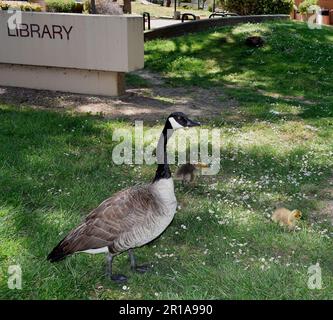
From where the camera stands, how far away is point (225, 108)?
10.9 m

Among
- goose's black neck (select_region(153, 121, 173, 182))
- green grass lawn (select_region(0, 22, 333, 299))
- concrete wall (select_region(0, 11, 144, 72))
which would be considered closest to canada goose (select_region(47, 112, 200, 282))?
goose's black neck (select_region(153, 121, 173, 182))

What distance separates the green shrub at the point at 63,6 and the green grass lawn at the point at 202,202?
57.0ft

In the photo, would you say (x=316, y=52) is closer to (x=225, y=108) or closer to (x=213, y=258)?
(x=225, y=108)

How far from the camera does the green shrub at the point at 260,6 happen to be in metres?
23.8

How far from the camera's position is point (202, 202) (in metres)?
6.43

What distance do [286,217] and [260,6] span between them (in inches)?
783

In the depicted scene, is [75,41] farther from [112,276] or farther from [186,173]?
[112,276]

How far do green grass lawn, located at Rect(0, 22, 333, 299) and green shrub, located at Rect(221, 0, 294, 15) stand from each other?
41.1 feet

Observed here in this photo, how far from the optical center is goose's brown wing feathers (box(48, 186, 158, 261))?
14.6 ft

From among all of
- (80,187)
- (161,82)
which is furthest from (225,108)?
(80,187)

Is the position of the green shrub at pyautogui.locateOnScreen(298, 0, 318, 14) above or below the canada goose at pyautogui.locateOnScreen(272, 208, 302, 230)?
above

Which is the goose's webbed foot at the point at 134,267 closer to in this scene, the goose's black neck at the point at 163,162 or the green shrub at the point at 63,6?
the goose's black neck at the point at 163,162

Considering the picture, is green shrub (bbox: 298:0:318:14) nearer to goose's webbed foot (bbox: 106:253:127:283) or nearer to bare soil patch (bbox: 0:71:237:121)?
bare soil patch (bbox: 0:71:237:121)

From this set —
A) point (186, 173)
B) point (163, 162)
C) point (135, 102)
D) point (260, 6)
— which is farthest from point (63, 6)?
point (163, 162)
